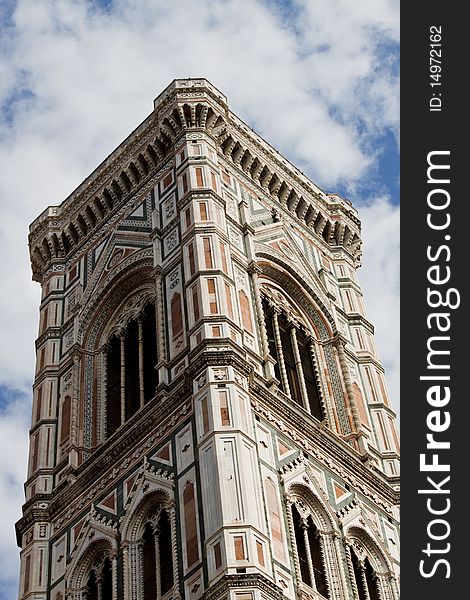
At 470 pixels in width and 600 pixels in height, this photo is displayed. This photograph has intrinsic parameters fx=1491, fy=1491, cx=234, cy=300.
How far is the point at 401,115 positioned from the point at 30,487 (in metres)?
12.3

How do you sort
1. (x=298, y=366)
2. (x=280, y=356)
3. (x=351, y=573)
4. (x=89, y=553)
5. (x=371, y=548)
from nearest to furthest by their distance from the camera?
(x=351, y=573) → (x=89, y=553) → (x=371, y=548) → (x=280, y=356) → (x=298, y=366)

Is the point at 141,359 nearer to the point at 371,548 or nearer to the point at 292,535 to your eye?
the point at 371,548

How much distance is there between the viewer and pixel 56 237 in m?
34.0

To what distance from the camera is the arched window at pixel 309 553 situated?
2303 centimetres

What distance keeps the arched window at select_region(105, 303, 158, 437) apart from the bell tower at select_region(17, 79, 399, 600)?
4 centimetres

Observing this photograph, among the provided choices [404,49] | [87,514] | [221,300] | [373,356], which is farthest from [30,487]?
[404,49]

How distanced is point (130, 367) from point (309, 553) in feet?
22.4

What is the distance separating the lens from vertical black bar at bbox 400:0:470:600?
49.8 ft

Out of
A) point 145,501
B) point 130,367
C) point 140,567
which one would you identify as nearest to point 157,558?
point 140,567

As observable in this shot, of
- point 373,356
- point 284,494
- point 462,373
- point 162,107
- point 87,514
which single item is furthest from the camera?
point 162,107

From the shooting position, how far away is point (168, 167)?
A: 32031 mm

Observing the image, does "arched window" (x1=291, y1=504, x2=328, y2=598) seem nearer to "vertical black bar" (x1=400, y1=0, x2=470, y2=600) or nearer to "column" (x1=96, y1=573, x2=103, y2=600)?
"column" (x1=96, y1=573, x2=103, y2=600)

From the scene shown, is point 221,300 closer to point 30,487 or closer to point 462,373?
point 30,487

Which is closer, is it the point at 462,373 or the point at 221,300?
the point at 462,373
